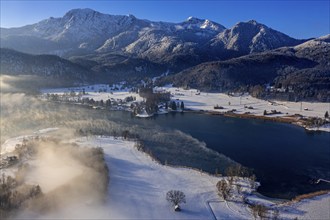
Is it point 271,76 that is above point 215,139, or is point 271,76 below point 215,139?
above

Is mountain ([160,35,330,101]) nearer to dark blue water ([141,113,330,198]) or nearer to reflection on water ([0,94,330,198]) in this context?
dark blue water ([141,113,330,198])

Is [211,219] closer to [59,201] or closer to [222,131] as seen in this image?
[59,201]

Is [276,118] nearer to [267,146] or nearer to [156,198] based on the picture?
[267,146]

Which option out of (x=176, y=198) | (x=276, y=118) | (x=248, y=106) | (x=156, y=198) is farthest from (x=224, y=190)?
(x=248, y=106)

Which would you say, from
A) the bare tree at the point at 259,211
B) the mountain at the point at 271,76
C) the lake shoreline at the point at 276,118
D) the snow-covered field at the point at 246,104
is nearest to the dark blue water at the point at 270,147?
the lake shoreline at the point at 276,118

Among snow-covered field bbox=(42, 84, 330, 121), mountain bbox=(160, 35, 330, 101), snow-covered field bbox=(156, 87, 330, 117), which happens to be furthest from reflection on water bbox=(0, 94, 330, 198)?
mountain bbox=(160, 35, 330, 101)

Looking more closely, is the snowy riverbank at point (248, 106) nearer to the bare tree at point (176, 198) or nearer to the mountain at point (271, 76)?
the mountain at point (271, 76)
